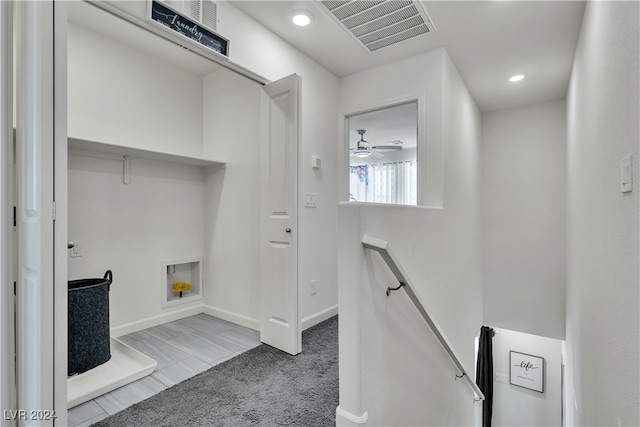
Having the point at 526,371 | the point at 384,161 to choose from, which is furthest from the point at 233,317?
the point at 526,371

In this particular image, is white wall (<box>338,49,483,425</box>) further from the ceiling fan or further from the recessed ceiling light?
the ceiling fan

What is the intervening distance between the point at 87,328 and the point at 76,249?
0.80 meters

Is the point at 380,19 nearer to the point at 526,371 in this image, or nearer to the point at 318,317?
the point at 318,317

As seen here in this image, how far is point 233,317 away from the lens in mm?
3107

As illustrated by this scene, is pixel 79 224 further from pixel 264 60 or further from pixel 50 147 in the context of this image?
pixel 264 60

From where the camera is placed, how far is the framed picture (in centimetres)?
535

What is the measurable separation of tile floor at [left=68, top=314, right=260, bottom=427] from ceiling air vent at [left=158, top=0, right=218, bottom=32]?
229cm

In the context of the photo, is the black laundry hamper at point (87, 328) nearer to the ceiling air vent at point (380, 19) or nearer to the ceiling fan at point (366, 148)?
the ceiling air vent at point (380, 19)

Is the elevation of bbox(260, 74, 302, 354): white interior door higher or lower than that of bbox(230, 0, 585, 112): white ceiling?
lower

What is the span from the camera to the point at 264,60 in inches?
98.3

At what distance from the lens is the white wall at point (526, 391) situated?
5250 millimetres

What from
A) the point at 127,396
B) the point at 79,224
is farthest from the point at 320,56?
the point at 127,396

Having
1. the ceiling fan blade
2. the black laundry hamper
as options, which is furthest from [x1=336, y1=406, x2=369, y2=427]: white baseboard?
the ceiling fan blade

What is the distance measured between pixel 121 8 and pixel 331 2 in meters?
1.35
